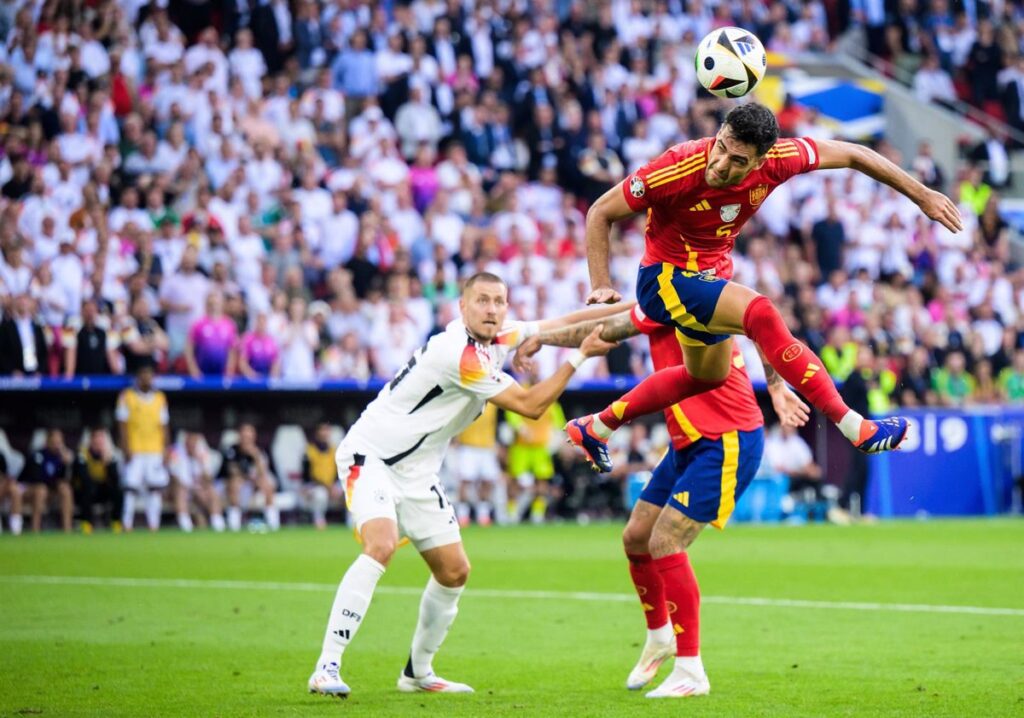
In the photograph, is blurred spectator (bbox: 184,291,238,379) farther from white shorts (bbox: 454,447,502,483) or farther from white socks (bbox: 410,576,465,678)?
white socks (bbox: 410,576,465,678)

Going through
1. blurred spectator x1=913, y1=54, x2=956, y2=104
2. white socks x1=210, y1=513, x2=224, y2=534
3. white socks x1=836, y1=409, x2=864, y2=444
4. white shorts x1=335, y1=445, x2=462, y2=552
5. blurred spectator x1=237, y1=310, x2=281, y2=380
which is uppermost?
blurred spectator x1=913, y1=54, x2=956, y2=104

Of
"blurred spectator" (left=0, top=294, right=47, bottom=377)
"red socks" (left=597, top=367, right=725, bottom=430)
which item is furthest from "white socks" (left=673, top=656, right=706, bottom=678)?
"blurred spectator" (left=0, top=294, right=47, bottom=377)

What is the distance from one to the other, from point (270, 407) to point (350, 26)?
7116 millimetres

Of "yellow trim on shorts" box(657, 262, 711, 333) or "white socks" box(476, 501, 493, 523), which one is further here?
"white socks" box(476, 501, 493, 523)

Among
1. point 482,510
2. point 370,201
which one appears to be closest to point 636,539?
point 482,510

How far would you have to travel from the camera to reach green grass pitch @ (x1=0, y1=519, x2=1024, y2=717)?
8.52 m

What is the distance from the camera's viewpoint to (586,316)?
32.0ft

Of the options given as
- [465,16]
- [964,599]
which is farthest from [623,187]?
[465,16]

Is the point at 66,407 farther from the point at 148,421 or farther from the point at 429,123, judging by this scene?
the point at 429,123

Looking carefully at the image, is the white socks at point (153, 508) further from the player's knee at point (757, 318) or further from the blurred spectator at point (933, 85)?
the blurred spectator at point (933, 85)

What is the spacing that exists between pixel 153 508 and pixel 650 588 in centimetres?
1325

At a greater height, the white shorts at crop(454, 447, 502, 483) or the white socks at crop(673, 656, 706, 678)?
the white shorts at crop(454, 447, 502, 483)

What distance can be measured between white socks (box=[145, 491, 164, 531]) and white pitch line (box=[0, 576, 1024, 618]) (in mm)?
6563

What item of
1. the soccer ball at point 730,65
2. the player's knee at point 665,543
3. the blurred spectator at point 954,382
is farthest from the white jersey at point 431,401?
the blurred spectator at point 954,382
